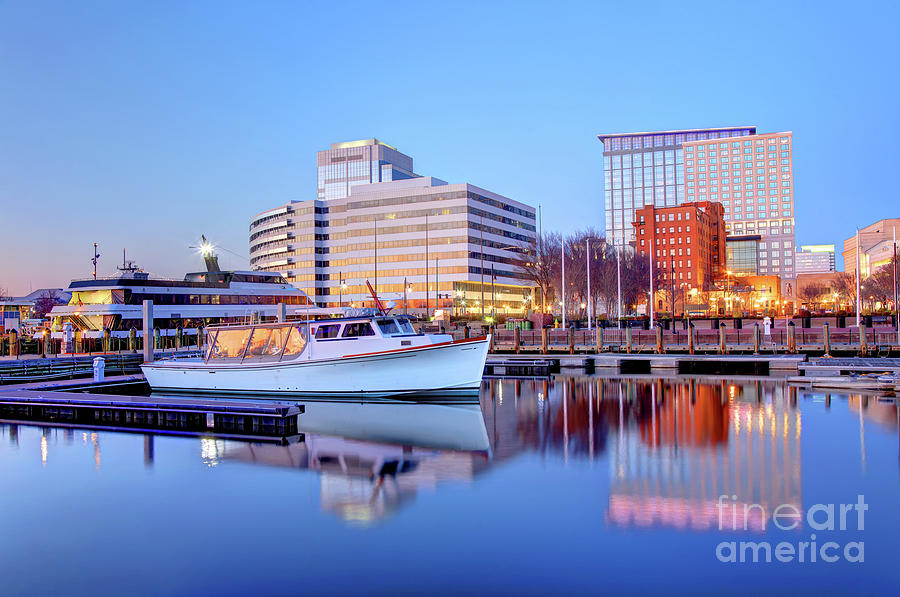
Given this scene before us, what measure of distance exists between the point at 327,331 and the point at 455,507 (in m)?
17.1

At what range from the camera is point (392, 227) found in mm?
121125

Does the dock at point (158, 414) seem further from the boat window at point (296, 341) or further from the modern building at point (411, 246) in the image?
the modern building at point (411, 246)

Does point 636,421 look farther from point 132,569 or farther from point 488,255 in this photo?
point 488,255

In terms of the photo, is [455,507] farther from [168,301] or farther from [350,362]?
[168,301]

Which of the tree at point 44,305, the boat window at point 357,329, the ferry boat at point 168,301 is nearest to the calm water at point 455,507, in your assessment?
the boat window at point 357,329

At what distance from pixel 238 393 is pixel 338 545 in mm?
20545

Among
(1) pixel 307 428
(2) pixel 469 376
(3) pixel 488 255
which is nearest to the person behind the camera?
(1) pixel 307 428

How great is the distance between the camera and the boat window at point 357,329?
27547 millimetres

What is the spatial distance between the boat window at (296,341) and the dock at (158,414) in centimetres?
522

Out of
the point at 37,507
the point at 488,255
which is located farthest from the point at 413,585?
the point at 488,255

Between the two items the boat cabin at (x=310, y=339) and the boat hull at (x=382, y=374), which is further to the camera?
the boat cabin at (x=310, y=339)

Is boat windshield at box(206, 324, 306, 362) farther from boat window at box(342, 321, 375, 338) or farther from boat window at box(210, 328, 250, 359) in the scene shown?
boat window at box(342, 321, 375, 338)

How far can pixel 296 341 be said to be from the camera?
2873 cm

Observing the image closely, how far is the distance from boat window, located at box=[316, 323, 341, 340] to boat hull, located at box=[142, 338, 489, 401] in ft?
4.05
